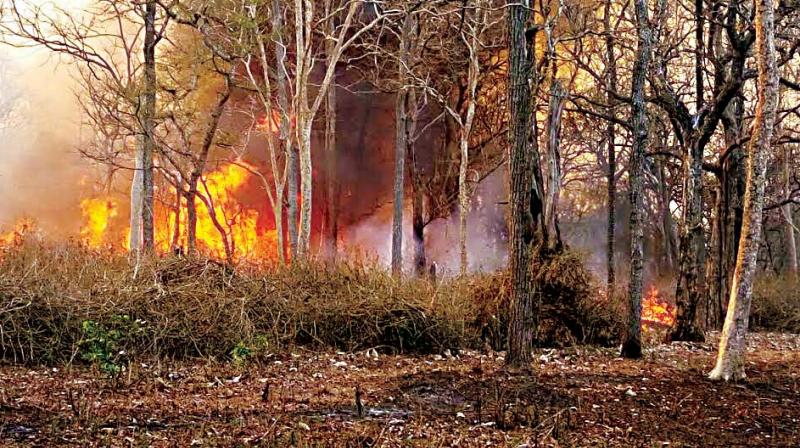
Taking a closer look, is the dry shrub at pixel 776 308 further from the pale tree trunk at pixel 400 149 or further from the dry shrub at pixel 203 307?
the dry shrub at pixel 203 307

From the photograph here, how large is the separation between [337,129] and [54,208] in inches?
631

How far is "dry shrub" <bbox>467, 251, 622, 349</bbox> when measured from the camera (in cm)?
1398

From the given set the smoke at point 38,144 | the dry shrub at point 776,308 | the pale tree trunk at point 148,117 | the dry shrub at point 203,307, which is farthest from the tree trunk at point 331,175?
the dry shrub at point 776,308

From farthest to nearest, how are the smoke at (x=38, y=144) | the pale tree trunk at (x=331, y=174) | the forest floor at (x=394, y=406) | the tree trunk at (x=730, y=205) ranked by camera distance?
1. the smoke at (x=38, y=144)
2. the pale tree trunk at (x=331, y=174)
3. the tree trunk at (x=730, y=205)
4. the forest floor at (x=394, y=406)

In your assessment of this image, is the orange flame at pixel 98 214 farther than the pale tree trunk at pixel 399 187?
Yes

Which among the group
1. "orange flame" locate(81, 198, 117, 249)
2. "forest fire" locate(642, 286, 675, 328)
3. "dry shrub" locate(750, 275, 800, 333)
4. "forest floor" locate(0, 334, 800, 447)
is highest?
"orange flame" locate(81, 198, 117, 249)

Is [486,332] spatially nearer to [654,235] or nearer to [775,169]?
[775,169]

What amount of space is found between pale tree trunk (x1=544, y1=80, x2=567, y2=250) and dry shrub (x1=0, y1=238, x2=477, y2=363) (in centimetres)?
221

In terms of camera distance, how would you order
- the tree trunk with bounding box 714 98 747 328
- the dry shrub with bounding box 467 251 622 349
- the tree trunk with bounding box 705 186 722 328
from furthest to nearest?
the tree trunk with bounding box 705 186 722 328 → the tree trunk with bounding box 714 98 747 328 → the dry shrub with bounding box 467 251 622 349

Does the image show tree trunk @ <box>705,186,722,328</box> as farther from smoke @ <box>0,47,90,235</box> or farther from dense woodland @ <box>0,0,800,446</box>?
smoke @ <box>0,47,90,235</box>

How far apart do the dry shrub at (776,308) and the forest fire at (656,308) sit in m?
3.54

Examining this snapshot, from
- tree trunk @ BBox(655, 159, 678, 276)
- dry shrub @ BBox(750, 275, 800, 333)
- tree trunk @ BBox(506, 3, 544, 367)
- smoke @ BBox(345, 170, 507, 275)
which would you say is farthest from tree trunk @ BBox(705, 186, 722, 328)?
tree trunk @ BBox(506, 3, 544, 367)

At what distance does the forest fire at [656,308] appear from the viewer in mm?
27578

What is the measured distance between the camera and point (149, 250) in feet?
45.9
